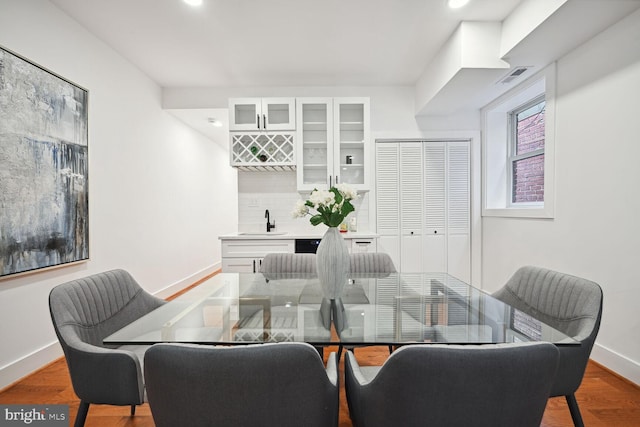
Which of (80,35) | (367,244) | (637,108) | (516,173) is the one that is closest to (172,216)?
(80,35)

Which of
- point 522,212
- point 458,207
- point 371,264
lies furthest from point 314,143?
point 522,212

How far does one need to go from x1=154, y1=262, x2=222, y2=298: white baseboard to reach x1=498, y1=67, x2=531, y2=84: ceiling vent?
15.0 feet

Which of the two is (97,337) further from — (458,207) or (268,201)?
(458,207)

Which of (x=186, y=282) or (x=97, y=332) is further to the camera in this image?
(x=186, y=282)

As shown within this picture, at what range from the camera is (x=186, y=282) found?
15.6 feet

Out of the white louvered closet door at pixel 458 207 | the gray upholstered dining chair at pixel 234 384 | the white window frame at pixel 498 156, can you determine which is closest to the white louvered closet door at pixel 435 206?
the white louvered closet door at pixel 458 207

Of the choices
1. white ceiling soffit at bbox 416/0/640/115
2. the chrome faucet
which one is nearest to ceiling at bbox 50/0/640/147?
white ceiling soffit at bbox 416/0/640/115

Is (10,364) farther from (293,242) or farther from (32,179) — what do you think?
(293,242)

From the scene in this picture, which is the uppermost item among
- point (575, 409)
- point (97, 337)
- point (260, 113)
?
point (260, 113)

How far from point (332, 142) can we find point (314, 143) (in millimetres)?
220

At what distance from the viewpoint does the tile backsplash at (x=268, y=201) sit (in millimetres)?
4102

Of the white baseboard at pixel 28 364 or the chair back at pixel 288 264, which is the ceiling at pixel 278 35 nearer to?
the chair back at pixel 288 264

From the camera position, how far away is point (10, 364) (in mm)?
2090

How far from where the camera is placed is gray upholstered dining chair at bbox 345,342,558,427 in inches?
31.2
